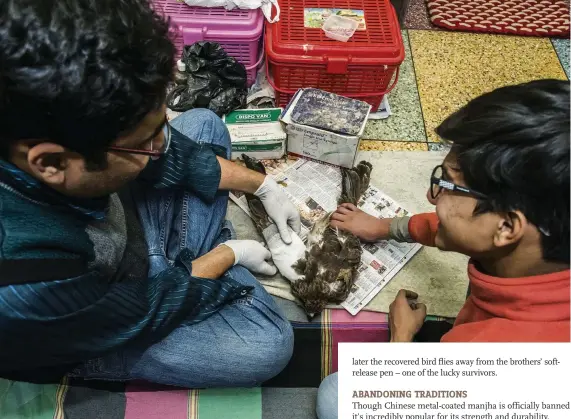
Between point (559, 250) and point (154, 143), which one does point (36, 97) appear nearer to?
point (154, 143)

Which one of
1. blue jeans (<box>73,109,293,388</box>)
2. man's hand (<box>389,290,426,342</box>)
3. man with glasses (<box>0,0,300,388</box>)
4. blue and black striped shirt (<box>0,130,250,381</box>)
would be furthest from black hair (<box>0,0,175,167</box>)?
man's hand (<box>389,290,426,342</box>)

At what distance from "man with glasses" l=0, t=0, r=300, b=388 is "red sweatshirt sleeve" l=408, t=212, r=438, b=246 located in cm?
44

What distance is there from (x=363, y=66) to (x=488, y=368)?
1.29 m

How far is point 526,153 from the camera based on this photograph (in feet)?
2.39

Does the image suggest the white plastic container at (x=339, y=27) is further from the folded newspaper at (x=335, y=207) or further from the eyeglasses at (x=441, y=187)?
the eyeglasses at (x=441, y=187)

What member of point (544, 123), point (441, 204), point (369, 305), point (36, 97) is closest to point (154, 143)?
point (36, 97)

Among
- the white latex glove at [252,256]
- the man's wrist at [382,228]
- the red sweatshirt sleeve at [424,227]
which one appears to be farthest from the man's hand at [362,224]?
the white latex glove at [252,256]

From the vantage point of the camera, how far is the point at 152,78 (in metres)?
0.74

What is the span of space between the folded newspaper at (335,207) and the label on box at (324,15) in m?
0.51

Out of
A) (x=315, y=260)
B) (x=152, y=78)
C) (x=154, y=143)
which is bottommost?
(x=315, y=260)

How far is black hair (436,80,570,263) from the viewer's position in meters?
0.71

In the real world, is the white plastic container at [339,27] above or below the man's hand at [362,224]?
above

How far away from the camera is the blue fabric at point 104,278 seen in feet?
2.46

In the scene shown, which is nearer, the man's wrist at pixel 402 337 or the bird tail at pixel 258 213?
the man's wrist at pixel 402 337
